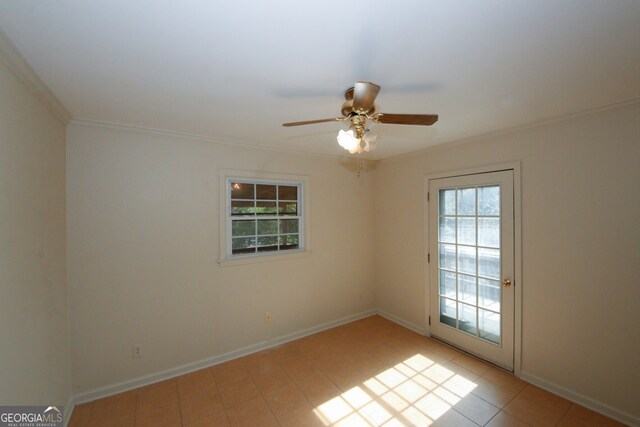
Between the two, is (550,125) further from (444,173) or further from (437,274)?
(437,274)

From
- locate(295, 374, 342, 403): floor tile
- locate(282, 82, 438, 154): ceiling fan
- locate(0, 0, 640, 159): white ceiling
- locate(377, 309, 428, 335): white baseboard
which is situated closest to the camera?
locate(0, 0, 640, 159): white ceiling

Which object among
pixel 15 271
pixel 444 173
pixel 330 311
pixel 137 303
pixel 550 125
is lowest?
pixel 330 311

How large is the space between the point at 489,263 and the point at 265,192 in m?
2.69

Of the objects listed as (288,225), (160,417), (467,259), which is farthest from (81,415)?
(467,259)

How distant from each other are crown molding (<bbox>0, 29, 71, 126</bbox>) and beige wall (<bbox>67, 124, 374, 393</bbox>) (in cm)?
34

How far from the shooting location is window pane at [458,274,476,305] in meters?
3.02

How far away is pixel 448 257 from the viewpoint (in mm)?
3256

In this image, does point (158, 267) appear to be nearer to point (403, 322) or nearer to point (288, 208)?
point (288, 208)

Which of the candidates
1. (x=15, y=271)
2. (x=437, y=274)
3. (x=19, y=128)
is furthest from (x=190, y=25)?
(x=437, y=274)

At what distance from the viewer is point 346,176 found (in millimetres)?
3947

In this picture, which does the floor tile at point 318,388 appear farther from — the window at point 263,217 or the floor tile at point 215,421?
the window at point 263,217

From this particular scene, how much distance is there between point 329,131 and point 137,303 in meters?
2.51

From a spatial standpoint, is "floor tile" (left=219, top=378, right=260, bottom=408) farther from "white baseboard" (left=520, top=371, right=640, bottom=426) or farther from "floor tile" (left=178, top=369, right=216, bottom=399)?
"white baseboard" (left=520, top=371, right=640, bottom=426)

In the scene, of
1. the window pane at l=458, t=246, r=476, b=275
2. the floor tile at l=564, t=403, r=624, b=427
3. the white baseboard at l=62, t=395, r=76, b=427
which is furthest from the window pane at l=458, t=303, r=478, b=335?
the white baseboard at l=62, t=395, r=76, b=427
